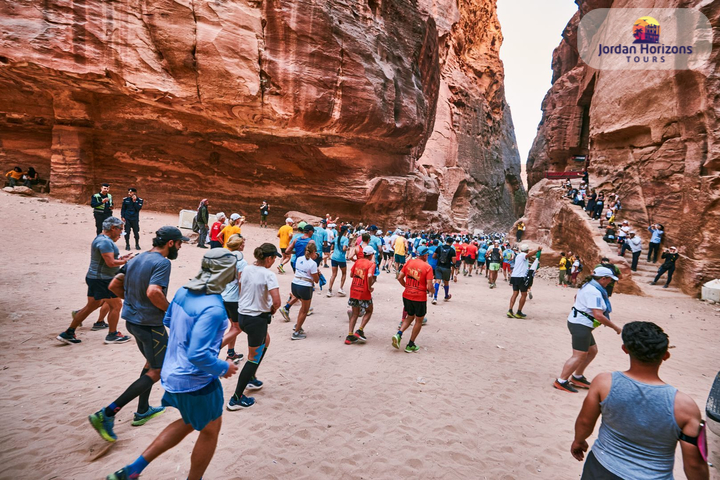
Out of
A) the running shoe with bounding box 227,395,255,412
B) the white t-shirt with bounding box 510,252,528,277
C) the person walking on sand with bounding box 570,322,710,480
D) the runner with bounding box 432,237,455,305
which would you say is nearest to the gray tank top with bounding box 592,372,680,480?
the person walking on sand with bounding box 570,322,710,480

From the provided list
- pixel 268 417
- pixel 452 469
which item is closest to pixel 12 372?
pixel 268 417

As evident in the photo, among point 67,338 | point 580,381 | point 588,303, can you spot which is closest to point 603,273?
point 588,303

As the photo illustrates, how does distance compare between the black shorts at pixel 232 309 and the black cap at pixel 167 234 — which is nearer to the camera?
the black cap at pixel 167 234

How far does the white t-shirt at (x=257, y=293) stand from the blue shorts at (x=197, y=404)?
1652 millimetres

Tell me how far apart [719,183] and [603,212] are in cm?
604

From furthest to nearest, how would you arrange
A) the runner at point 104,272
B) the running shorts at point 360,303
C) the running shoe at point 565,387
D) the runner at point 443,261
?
the runner at point 443,261
the running shorts at point 360,303
the running shoe at point 565,387
the runner at point 104,272

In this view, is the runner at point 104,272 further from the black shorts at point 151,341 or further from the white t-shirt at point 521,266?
the white t-shirt at point 521,266

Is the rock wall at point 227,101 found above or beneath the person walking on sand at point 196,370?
above

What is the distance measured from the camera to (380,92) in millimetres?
18062

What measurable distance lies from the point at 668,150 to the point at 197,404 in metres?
20.3

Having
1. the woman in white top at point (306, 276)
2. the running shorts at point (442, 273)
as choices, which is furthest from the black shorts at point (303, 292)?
the running shorts at point (442, 273)

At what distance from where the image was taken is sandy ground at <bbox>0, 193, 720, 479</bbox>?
3.05 meters

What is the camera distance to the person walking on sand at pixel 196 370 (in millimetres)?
2297

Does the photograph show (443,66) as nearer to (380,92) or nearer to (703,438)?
(380,92)
